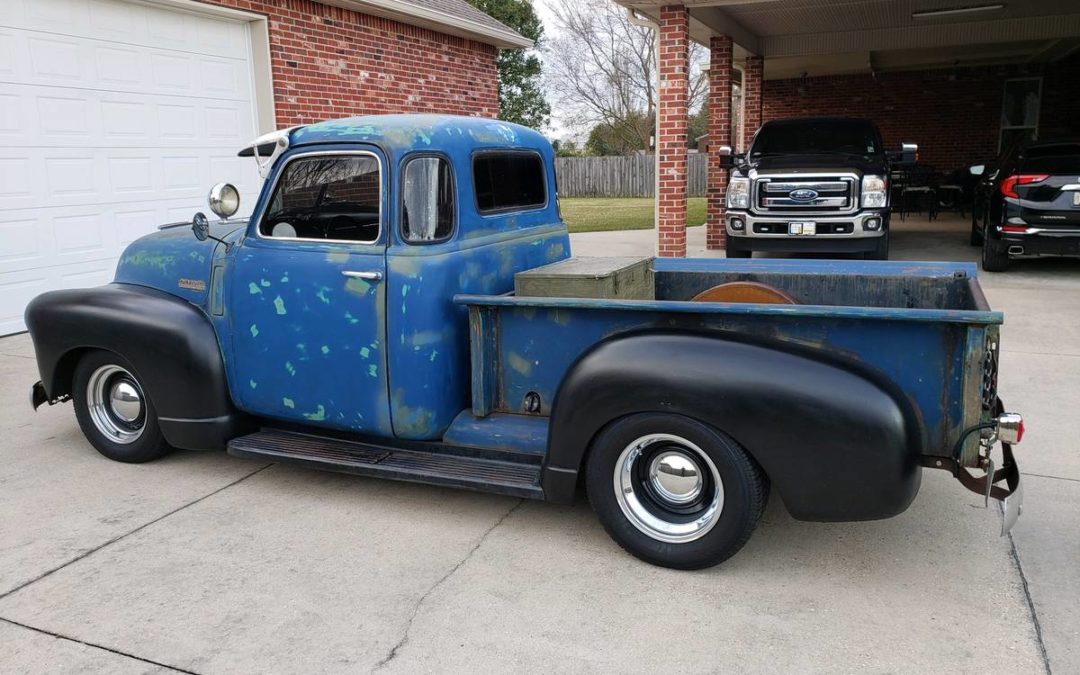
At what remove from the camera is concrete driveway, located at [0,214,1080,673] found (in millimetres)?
2928

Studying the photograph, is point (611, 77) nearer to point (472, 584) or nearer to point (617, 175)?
point (617, 175)

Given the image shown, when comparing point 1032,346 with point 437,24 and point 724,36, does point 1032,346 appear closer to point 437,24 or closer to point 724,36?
point 724,36

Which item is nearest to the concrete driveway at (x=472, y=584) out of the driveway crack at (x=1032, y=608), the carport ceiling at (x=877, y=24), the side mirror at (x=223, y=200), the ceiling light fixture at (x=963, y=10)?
the driveway crack at (x=1032, y=608)

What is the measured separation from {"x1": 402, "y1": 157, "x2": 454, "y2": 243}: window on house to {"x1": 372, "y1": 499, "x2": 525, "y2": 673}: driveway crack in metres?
1.36

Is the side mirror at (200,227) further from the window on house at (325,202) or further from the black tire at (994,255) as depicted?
the black tire at (994,255)

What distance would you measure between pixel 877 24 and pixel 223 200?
12392 millimetres

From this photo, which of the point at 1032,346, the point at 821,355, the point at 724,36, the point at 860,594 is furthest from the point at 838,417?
the point at 724,36

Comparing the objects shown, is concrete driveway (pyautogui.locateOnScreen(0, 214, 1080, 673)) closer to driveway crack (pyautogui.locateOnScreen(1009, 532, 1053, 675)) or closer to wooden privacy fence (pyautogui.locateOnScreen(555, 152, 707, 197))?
driveway crack (pyautogui.locateOnScreen(1009, 532, 1053, 675))

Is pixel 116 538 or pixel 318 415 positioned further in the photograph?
pixel 318 415

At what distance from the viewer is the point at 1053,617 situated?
3.08 meters

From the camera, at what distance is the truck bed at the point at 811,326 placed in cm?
309

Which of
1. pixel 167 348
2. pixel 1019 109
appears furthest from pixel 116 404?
pixel 1019 109

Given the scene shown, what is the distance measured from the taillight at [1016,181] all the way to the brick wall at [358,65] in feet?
25.5

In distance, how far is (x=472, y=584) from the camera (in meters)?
3.42
